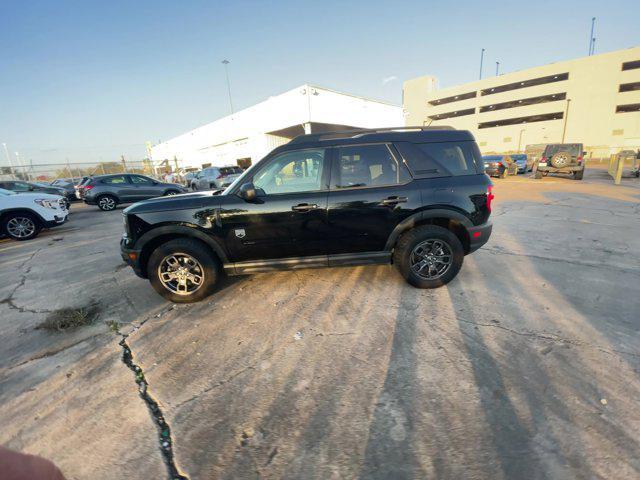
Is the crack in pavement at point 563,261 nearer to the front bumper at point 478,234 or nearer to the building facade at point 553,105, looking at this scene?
the front bumper at point 478,234

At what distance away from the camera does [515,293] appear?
3.84 m

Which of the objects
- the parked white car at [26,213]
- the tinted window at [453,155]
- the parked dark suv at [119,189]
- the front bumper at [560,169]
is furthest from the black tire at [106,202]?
the front bumper at [560,169]

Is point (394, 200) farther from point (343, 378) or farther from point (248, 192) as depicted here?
point (343, 378)

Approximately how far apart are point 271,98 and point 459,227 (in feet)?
81.0

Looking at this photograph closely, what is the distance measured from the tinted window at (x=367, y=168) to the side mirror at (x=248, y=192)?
98 cm

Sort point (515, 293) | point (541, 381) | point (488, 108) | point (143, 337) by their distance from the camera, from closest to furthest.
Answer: point (541, 381), point (143, 337), point (515, 293), point (488, 108)

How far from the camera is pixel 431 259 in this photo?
393 cm

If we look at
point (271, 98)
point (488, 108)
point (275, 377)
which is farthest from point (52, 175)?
point (488, 108)

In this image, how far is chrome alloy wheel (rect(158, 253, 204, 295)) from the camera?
380 centimetres

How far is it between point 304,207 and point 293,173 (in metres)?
0.48

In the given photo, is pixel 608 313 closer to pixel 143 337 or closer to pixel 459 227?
pixel 459 227

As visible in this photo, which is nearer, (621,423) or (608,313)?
(621,423)

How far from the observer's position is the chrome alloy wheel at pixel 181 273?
380cm

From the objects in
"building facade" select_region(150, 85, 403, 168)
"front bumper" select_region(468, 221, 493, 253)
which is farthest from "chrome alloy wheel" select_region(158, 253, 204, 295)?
"building facade" select_region(150, 85, 403, 168)
